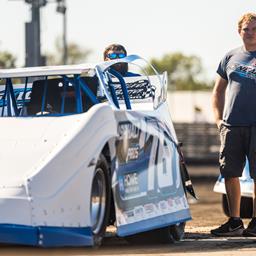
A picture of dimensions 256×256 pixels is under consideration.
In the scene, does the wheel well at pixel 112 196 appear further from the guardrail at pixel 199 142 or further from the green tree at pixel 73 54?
the green tree at pixel 73 54

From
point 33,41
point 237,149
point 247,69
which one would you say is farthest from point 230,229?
point 33,41

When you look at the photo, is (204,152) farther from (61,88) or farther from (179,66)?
(179,66)

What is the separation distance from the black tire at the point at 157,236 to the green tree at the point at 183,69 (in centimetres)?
10231

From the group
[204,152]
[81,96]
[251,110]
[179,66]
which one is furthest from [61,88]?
[179,66]

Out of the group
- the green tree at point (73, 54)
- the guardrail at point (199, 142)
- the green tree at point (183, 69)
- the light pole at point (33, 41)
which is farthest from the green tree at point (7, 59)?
the green tree at point (183, 69)

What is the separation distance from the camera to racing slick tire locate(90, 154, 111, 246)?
824 cm

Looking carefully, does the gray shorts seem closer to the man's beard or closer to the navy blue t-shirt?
the navy blue t-shirt

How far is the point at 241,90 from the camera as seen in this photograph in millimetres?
10312

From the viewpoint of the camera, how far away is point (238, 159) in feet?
34.3

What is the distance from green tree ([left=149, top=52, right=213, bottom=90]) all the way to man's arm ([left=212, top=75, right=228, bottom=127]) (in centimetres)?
10121

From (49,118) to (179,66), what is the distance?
4393 inches

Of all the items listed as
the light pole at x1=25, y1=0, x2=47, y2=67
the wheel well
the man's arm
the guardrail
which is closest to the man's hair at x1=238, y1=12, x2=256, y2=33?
the man's arm

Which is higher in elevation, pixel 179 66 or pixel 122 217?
pixel 122 217

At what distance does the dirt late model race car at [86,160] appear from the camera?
26.0 feet
